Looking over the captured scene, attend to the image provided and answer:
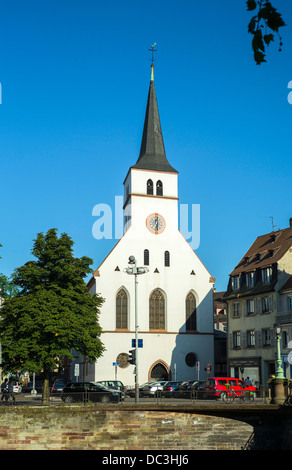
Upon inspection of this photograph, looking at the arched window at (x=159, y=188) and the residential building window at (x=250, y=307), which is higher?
the arched window at (x=159, y=188)

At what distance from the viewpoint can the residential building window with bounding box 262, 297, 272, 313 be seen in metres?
48.6

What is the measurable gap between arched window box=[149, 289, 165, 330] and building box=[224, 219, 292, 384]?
723 centimetres

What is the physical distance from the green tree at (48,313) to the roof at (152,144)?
29.5 metres

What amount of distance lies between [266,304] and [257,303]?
4.56 feet

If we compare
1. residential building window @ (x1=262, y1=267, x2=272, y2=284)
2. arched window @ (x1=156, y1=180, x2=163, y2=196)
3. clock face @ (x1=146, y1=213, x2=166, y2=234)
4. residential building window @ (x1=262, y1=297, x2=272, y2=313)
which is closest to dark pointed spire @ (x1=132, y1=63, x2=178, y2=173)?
arched window @ (x1=156, y1=180, x2=163, y2=196)

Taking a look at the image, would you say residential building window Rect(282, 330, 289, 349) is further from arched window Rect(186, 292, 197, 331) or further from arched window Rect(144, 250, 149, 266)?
arched window Rect(144, 250, 149, 266)

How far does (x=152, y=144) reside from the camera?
66500mm

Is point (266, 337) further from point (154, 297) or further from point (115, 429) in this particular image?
point (115, 429)

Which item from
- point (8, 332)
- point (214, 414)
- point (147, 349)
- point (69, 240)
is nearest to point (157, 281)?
point (147, 349)

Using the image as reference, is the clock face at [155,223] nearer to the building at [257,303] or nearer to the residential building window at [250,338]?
the building at [257,303]

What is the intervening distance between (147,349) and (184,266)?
9664 mm

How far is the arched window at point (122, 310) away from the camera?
57219mm

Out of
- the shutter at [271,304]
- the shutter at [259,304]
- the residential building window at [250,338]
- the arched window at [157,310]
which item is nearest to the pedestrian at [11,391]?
the shutter at [271,304]

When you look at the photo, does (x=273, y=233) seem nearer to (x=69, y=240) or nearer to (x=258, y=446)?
(x=69, y=240)
